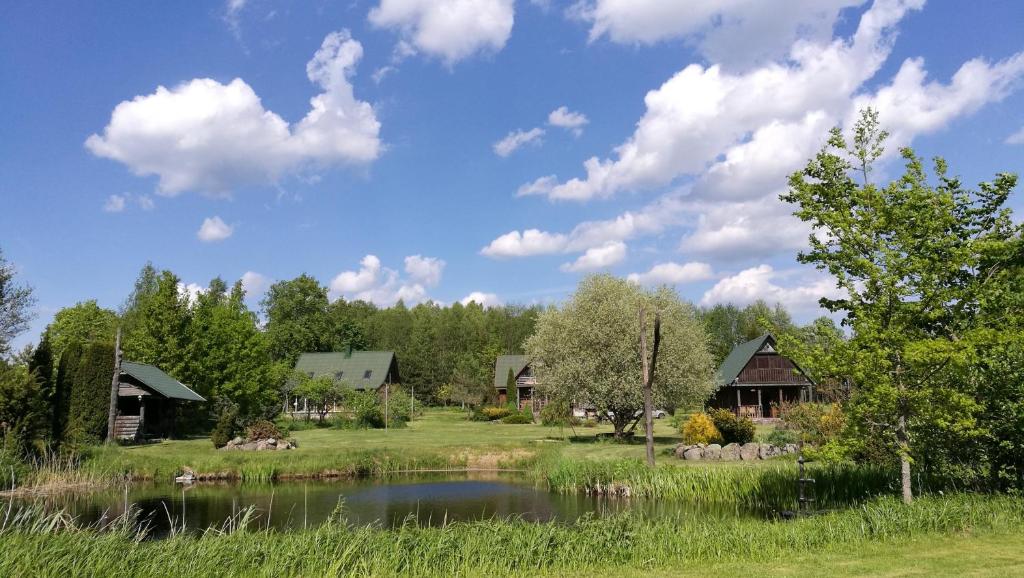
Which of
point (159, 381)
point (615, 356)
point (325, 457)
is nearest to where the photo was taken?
point (325, 457)

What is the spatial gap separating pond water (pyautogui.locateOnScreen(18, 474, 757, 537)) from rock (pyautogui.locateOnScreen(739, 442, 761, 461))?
21.3 feet

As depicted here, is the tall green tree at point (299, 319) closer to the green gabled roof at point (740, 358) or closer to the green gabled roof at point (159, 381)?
the green gabled roof at point (159, 381)

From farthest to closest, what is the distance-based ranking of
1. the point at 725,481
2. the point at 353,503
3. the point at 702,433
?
1. the point at 702,433
2. the point at 353,503
3. the point at 725,481

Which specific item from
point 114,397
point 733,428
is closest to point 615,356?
point 733,428

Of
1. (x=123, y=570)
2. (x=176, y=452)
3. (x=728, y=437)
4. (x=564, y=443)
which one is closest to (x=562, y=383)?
(x=564, y=443)

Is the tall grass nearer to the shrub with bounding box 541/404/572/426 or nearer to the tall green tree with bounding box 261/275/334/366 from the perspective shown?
the shrub with bounding box 541/404/572/426

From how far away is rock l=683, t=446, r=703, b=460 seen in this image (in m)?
26.2

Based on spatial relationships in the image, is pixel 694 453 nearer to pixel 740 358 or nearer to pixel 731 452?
pixel 731 452

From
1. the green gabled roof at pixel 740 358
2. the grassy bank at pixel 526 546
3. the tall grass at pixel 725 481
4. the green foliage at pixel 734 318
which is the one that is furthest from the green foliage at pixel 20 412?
the green foliage at pixel 734 318

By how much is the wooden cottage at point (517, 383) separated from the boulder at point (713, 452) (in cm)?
3038

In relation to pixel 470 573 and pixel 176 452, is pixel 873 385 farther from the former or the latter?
pixel 176 452

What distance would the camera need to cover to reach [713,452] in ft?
85.1

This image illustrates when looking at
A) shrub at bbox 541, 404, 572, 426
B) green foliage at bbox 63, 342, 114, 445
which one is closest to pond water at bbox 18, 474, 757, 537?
green foliage at bbox 63, 342, 114, 445

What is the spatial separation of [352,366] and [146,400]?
30795 millimetres
